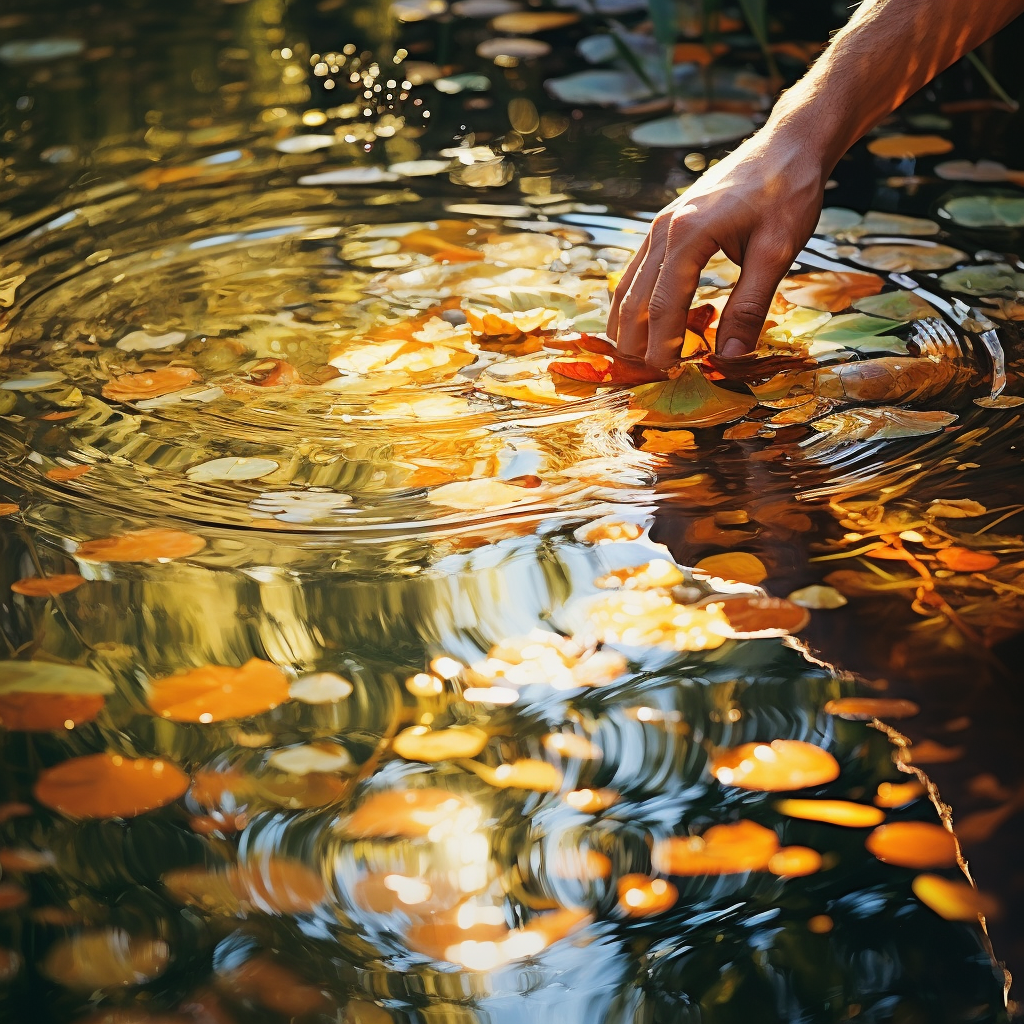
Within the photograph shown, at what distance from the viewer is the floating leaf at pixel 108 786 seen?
2.16ft

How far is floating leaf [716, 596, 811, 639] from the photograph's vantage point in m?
0.78

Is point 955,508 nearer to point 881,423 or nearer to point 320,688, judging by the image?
point 881,423

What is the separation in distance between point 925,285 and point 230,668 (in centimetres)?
86

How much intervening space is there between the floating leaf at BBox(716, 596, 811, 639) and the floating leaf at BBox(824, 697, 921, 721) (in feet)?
0.24

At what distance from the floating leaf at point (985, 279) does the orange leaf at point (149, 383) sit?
0.79m

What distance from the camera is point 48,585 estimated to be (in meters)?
0.84

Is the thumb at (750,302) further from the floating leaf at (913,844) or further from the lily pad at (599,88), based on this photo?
the lily pad at (599,88)

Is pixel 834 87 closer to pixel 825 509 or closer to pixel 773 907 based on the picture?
pixel 825 509

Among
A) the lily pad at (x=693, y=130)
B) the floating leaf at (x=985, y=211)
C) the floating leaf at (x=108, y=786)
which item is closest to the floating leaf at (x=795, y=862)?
the floating leaf at (x=108, y=786)

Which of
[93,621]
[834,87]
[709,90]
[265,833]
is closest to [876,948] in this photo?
[265,833]

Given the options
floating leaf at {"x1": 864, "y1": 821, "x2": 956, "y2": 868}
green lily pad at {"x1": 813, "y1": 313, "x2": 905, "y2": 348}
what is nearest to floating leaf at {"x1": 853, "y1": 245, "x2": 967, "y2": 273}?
green lily pad at {"x1": 813, "y1": 313, "x2": 905, "y2": 348}

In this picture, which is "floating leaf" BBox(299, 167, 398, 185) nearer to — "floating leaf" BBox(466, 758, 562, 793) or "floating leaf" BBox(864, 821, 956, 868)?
"floating leaf" BBox(466, 758, 562, 793)

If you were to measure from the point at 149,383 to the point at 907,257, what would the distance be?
0.84 m

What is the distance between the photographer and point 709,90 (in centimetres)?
199
